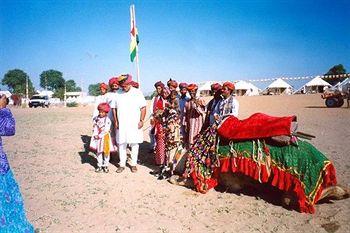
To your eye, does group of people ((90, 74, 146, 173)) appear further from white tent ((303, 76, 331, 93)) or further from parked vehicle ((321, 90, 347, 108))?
white tent ((303, 76, 331, 93))

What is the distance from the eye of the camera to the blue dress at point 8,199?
3.14m

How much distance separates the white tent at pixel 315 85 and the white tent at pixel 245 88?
29.9 feet

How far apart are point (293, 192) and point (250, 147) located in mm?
913

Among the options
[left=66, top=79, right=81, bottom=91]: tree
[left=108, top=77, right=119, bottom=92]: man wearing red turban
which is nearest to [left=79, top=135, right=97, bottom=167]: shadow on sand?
[left=108, top=77, right=119, bottom=92]: man wearing red turban

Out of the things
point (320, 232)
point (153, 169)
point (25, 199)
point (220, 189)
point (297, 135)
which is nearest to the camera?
point (320, 232)

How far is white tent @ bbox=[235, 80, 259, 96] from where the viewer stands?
58812 mm

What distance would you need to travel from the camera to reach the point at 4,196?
3.18 meters

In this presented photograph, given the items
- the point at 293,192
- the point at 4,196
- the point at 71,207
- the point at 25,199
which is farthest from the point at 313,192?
the point at 25,199

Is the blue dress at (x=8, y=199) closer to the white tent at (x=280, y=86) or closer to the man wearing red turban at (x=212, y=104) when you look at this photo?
the man wearing red turban at (x=212, y=104)

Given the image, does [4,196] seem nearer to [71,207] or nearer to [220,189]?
[71,207]

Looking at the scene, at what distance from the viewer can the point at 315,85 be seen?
5675 centimetres

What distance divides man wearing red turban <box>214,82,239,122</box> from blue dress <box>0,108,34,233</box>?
3.52 m

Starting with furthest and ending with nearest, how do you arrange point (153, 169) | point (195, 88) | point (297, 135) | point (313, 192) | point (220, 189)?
point (153, 169), point (195, 88), point (220, 189), point (297, 135), point (313, 192)

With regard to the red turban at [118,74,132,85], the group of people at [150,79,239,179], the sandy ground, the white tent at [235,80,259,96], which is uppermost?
the white tent at [235,80,259,96]
